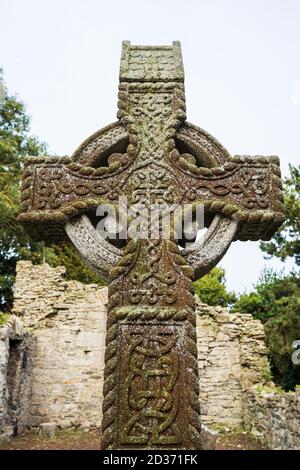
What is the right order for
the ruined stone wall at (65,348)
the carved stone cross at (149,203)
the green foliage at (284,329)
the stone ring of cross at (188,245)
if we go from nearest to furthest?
1. the carved stone cross at (149,203)
2. the stone ring of cross at (188,245)
3. the ruined stone wall at (65,348)
4. the green foliage at (284,329)

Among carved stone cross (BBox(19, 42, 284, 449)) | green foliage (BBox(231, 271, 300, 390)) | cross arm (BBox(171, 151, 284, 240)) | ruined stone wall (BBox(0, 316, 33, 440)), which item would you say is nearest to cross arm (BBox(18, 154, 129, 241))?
carved stone cross (BBox(19, 42, 284, 449))

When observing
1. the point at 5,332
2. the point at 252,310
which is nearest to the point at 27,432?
the point at 5,332

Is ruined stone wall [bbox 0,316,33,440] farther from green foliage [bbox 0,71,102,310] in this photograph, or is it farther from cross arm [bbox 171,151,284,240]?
cross arm [bbox 171,151,284,240]

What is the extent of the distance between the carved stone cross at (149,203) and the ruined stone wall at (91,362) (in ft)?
34.4

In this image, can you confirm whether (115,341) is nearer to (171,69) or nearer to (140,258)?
(140,258)

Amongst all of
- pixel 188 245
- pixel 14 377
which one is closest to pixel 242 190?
pixel 188 245

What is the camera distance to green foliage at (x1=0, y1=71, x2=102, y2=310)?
777 inches

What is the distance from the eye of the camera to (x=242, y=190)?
326cm

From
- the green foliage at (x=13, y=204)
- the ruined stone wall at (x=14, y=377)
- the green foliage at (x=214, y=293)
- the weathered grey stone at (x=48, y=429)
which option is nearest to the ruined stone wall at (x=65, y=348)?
the ruined stone wall at (x=14, y=377)

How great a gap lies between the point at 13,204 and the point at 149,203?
1728 centimetres

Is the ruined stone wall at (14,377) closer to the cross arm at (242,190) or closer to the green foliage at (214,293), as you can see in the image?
the cross arm at (242,190)

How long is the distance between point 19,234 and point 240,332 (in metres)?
11.5

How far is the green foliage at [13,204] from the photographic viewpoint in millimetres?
19734

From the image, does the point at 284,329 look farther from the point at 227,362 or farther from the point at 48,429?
the point at 48,429
